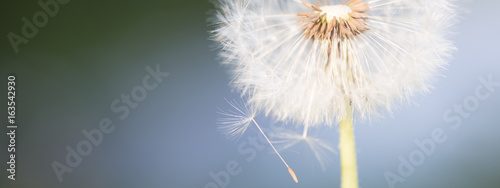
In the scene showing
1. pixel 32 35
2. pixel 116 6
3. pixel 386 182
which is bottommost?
pixel 386 182

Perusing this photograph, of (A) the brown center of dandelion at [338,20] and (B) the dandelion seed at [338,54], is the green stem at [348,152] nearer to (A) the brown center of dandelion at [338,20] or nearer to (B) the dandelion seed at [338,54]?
(B) the dandelion seed at [338,54]

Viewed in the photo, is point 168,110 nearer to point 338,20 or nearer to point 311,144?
point 311,144

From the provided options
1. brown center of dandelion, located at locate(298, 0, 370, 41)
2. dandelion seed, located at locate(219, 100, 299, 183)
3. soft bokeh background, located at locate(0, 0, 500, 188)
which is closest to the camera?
brown center of dandelion, located at locate(298, 0, 370, 41)

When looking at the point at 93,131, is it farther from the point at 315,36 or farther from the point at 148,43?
the point at 315,36

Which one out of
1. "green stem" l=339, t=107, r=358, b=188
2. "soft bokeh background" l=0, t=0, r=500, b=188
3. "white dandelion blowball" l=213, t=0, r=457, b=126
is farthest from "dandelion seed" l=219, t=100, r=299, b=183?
"green stem" l=339, t=107, r=358, b=188

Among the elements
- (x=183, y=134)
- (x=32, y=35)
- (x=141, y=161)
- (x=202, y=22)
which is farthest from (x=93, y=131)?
(x=202, y=22)

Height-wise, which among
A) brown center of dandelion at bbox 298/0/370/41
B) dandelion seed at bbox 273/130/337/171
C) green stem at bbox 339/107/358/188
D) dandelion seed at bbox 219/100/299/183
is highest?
dandelion seed at bbox 219/100/299/183

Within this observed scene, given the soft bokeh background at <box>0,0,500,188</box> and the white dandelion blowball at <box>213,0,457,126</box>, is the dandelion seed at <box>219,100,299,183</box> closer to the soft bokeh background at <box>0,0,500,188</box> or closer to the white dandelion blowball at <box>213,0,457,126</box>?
the soft bokeh background at <box>0,0,500,188</box>

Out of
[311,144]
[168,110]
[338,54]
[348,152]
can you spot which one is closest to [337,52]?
[338,54]
